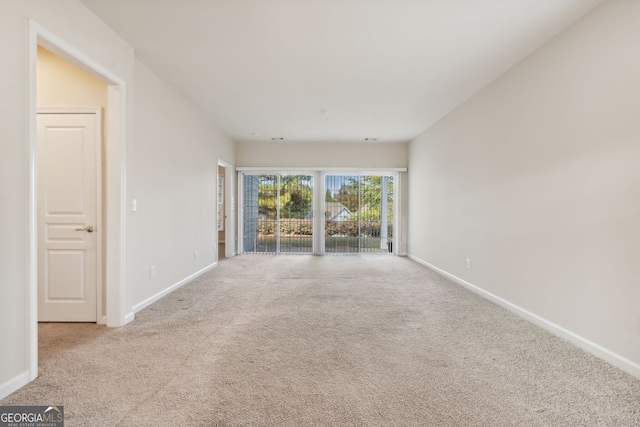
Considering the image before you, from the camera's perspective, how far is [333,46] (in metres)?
2.83

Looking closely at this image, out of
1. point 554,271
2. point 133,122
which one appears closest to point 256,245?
point 133,122

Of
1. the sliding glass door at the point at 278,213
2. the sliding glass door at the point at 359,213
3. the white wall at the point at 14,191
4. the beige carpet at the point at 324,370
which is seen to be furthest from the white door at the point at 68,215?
the sliding glass door at the point at 359,213

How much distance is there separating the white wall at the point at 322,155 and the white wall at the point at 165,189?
5.66 feet

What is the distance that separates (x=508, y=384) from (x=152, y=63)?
4167 millimetres

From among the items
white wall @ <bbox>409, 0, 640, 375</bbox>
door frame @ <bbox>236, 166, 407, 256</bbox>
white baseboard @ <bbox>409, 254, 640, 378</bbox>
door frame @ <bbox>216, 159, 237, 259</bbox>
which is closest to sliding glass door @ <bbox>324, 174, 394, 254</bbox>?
door frame @ <bbox>236, 166, 407, 256</bbox>

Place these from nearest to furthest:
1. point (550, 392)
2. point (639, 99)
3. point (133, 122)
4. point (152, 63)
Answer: point (550, 392) → point (639, 99) → point (133, 122) → point (152, 63)

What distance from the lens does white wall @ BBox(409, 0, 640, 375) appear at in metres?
2.06

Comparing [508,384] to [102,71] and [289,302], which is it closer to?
[289,302]

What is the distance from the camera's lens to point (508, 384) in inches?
73.8

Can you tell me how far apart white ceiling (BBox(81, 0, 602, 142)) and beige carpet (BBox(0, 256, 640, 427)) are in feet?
8.48

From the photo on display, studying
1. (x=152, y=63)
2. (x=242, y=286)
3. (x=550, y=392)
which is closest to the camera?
(x=550, y=392)

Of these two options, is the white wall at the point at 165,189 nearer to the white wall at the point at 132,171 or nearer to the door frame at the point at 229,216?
the white wall at the point at 132,171

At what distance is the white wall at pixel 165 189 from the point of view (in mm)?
3111

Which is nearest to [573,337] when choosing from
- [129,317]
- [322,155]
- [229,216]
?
[129,317]
